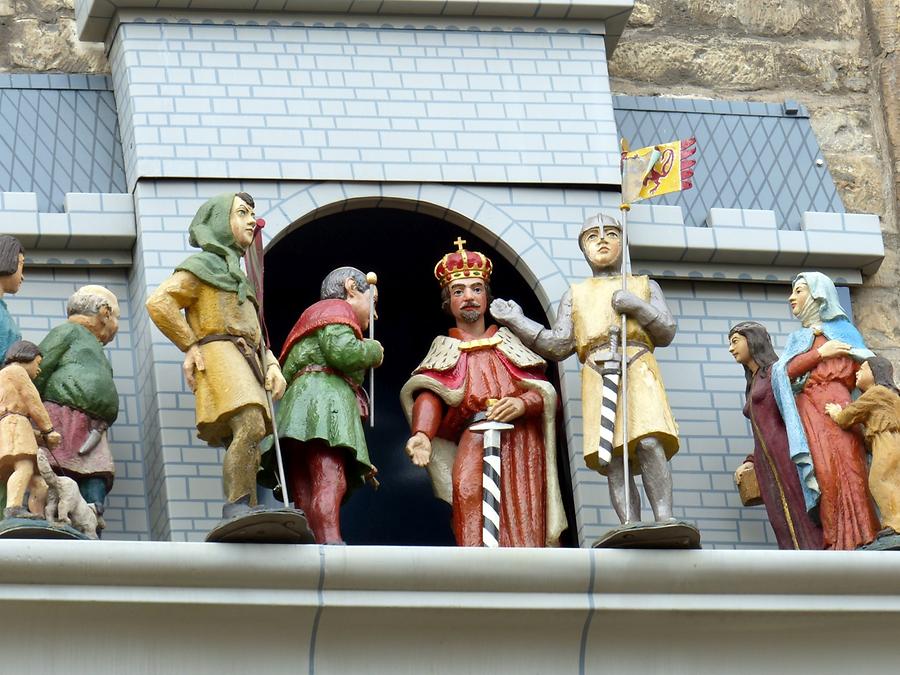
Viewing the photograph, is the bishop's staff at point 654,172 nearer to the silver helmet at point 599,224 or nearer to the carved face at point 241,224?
the silver helmet at point 599,224

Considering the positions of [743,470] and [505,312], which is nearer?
[505,312]

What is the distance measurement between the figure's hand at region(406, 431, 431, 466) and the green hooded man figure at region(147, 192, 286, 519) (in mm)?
651

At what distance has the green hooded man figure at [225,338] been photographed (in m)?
10.2

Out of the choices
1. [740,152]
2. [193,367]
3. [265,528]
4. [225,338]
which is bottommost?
[265,528]

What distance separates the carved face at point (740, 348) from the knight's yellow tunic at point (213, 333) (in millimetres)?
1933

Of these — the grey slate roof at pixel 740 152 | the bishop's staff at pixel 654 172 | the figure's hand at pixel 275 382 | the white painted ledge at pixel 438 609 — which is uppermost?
the grey slate roof at pixel 740 152

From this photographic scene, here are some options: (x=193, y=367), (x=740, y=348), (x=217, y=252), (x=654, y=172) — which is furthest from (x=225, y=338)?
(x=740, y=348)

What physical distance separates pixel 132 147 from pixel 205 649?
104 inches

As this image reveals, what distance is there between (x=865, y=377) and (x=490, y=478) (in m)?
1.52

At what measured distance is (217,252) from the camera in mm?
10555

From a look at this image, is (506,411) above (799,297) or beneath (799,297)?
beneath

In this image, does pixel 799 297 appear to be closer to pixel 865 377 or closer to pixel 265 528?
pixel 865 377

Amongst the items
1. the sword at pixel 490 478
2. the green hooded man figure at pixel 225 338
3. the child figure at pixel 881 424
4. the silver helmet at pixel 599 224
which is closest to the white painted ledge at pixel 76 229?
the green hooded man figure at pixel 225 338

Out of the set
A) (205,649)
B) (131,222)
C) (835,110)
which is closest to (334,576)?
(205,649)
